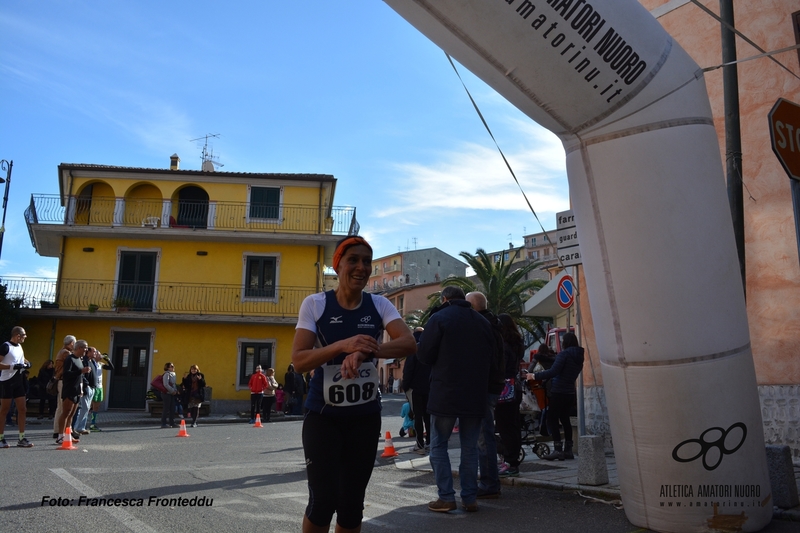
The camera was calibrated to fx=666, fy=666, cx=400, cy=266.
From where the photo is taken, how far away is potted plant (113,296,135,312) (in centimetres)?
3002

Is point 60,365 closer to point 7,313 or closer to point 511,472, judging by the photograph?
point 511,472

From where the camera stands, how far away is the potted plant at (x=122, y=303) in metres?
30.0

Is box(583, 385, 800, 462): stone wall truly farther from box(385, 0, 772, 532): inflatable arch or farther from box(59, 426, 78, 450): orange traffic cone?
box(59, 426, 78, 450): orange traffic cone

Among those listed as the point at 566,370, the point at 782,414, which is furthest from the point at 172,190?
the point at 782,414

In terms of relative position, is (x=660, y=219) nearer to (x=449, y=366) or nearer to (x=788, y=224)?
(x=449, y=366)

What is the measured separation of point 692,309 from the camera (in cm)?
453

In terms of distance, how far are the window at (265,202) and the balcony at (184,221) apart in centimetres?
5

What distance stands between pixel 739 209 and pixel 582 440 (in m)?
3.04

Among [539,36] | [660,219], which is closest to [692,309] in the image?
[660,219]

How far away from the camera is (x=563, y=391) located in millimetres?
8711

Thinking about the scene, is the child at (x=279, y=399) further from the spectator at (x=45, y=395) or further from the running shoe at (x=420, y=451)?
the running shoe at (x=420, y=451)

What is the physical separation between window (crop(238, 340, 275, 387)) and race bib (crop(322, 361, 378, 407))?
91.1 ft

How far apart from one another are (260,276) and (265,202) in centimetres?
375

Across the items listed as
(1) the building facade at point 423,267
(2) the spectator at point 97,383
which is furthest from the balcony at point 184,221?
(1) the building facade at point 423,267
